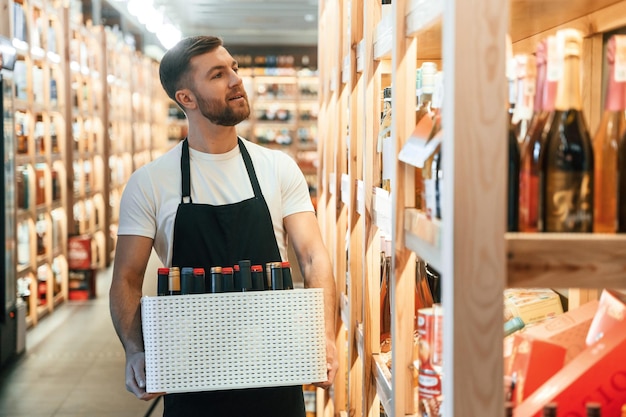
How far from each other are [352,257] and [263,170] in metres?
0.48

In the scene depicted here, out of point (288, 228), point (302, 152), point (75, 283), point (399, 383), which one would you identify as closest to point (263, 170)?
point (288, 228)

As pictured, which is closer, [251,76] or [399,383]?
[399,383]

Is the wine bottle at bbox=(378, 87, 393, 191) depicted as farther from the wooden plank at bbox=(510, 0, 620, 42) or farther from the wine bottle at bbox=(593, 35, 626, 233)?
the wine bottle at bbox=(593, 35, 626, 233)

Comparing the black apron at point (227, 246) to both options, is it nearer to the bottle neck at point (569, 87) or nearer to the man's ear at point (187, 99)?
the man's ear at point (187, 99)

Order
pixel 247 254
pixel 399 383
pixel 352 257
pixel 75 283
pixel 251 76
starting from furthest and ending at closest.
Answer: pixel 251 76
pixel 75 283
pixel 352 257
pixel 247 254
pixel 399 383

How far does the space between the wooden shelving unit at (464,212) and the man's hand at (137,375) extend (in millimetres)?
595

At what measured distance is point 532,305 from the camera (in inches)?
82.5

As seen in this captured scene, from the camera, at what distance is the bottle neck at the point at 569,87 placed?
1328mm

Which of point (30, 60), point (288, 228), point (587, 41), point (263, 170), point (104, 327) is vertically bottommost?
point (104, 327)

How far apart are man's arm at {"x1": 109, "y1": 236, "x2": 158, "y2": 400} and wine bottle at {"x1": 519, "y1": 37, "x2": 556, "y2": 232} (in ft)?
3.85

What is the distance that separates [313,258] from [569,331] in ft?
3.40

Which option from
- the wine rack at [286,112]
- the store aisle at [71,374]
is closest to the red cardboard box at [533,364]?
the store aisle at [71,374]

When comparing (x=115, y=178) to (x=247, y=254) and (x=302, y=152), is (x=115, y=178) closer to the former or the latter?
(x=302, y=152)

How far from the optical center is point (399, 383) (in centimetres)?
182
